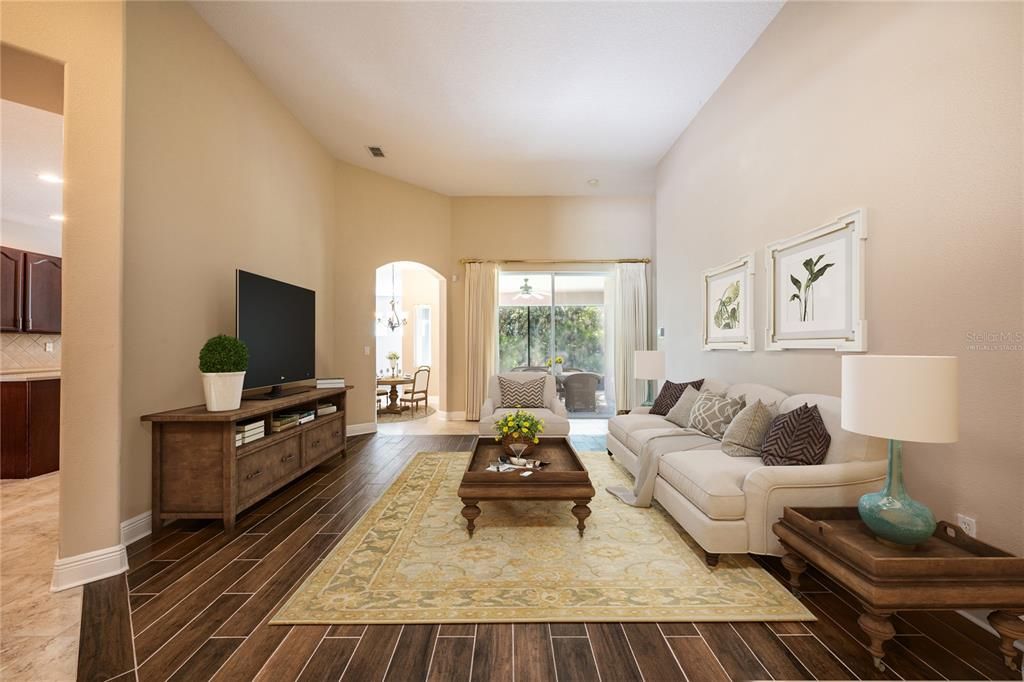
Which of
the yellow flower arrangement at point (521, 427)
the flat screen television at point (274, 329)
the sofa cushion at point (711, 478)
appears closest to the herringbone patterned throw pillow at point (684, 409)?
the sofa cushion at point (711, 478)

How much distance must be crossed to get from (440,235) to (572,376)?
10.6ft

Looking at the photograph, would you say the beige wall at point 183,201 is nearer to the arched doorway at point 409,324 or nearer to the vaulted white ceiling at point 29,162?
the vaulted white ceiling at point 29,162

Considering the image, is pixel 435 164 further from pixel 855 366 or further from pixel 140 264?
pixel 855 366

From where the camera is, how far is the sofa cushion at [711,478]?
2.21 m

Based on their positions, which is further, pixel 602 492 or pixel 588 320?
pixel 588 320

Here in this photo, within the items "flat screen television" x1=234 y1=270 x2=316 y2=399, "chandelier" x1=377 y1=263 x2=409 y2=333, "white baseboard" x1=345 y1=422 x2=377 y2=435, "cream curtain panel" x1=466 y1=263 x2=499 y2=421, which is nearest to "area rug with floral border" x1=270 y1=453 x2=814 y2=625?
"flat screen television" x1=234 y1=270 x2=316 y2=399

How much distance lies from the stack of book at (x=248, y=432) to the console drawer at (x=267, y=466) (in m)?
0.11

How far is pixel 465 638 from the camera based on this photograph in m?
1.72

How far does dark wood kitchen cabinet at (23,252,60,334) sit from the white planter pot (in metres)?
3.38

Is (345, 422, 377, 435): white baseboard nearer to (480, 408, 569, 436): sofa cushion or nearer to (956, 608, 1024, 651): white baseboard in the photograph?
(480, 408, 569, 436): sofa cushion

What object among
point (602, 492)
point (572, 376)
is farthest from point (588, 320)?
point (602, 492)

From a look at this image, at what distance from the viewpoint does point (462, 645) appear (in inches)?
66.0

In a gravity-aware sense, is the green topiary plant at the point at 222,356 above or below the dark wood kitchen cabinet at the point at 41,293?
below

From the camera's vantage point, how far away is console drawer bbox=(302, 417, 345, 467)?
12.1 feet
